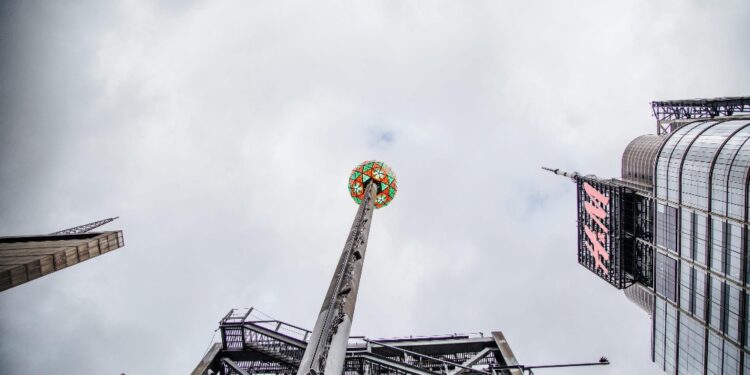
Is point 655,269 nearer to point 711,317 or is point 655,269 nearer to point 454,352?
point 711,317

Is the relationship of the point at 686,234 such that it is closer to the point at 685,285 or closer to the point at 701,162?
the point at 685,285

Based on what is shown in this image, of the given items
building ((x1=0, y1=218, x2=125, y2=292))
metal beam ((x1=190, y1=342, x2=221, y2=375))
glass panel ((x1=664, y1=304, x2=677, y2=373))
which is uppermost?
building ((x1=0, y1=218, x2=125, y2=292))

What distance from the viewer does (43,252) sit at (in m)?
15.1

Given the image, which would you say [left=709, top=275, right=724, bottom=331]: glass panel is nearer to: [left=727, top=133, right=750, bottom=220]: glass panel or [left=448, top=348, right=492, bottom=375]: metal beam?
[left=727, top=133, right=750, bottom=220]: glass panel

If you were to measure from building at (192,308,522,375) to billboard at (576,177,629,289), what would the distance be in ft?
151

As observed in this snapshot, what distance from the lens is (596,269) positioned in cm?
6675

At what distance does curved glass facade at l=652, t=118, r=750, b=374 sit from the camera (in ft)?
115

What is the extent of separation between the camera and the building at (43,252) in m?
12.7

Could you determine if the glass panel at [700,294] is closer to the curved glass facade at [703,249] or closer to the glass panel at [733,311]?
the curved glass facade at [703,249]

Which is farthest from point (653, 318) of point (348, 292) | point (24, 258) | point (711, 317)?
point (24, 258)

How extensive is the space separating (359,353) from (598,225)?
5833cm

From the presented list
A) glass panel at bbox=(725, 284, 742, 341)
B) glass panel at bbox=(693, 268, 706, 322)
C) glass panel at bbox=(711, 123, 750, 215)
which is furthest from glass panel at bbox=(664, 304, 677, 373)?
glass panel at bbox=(711, 123, 750, 215)

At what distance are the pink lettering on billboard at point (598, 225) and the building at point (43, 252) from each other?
202 feet

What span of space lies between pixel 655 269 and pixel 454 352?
45.1m
